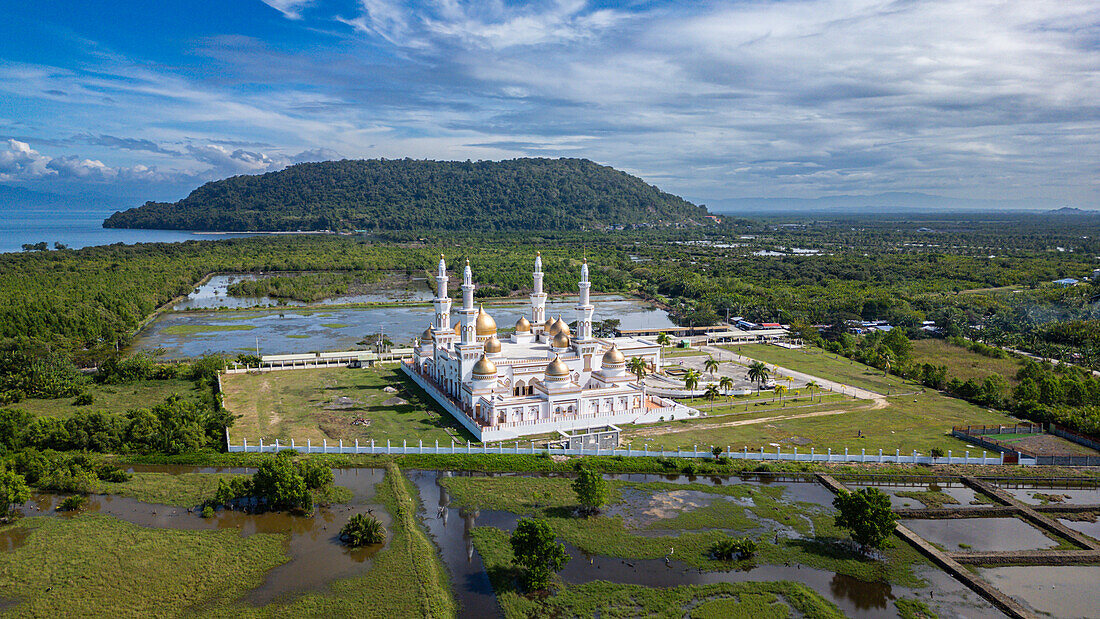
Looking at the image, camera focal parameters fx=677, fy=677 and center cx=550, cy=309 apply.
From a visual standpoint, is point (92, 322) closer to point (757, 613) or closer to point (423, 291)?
point (423, 291)

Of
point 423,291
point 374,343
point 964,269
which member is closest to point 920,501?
point 374,343

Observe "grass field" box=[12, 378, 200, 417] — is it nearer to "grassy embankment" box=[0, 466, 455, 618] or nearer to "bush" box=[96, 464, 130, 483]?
"bush" box=[96, 464, 130, 483]

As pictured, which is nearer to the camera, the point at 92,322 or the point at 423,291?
the point at 92,322

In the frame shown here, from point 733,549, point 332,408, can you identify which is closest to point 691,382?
point 733,549

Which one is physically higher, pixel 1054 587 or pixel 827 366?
pixel 827 366

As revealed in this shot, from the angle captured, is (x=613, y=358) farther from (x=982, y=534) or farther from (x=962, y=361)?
(x=962, y=361)

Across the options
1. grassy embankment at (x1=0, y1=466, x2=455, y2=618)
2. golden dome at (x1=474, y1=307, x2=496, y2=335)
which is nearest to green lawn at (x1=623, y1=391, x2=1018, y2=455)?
golden dome at (x1=474, y1=307, x2=496, y2=335)
